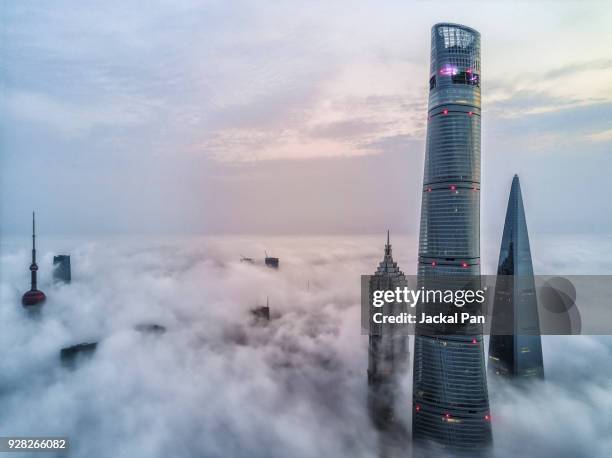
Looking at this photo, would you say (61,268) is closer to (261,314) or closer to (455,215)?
(261,314)

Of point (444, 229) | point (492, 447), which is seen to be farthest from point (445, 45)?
point (492, 447)

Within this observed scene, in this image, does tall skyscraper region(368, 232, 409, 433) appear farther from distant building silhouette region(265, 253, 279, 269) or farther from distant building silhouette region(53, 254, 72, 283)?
distant building silhouette region(53, 254, 72, 283)

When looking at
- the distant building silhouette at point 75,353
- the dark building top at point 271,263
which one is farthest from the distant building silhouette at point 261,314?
the distant building silhouette at point 75,353

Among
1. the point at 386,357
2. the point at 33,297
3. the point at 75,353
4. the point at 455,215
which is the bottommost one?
the point at 386,357

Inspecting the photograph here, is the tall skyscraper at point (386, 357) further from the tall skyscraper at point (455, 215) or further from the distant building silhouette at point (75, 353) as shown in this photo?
the distant building silhouette at point (75, 353)

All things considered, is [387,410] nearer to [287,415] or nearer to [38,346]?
[287,415]

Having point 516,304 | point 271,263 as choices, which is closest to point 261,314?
point 271,263
